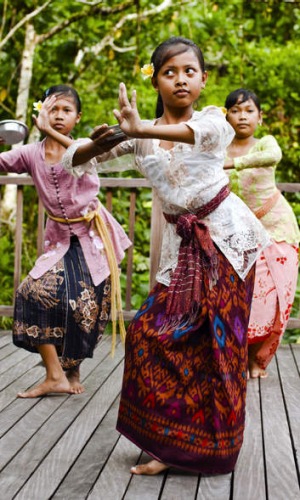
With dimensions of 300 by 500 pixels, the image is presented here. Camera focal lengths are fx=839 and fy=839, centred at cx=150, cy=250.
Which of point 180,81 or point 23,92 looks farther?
point 23,92

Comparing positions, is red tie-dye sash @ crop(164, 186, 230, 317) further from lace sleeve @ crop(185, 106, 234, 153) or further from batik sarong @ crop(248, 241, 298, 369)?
batik sarong @ crop(248, 241, 298, 369)

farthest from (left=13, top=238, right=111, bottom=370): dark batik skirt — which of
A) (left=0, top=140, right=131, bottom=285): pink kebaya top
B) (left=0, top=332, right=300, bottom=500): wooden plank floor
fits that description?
(left=0, top=332, right=300, bottom=500): wooden plank floor

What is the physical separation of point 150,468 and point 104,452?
0.27 m

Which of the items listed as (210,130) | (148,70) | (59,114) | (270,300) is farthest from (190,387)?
(270,300)

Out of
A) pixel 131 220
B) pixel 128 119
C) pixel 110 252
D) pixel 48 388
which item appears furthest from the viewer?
pixel 131 220

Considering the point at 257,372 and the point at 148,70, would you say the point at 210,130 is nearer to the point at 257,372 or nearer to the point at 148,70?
the point at 148,70

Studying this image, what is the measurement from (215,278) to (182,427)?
1.54ft

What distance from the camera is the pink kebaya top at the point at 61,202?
11.6 ft

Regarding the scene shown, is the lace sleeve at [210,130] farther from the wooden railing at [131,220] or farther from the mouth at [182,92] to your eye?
the wooden railing at [131,220]

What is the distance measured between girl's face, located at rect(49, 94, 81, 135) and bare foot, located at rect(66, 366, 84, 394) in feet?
3.43

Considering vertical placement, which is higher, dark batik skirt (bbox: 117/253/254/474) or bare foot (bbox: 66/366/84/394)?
dark batik skirt (bbox: 117/253/254/474)

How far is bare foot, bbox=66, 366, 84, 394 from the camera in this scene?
3.61 metres

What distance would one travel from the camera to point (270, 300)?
4078 mm

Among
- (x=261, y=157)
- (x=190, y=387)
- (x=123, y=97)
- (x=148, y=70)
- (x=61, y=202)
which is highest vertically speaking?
(x=148, y=70)
